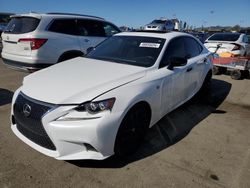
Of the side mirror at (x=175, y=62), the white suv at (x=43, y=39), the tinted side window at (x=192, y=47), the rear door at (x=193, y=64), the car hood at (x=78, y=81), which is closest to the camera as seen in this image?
the car hood at (x=78, y=81)

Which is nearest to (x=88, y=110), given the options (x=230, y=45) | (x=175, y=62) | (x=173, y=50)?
(x=175, y=62)

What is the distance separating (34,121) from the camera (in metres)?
2.79

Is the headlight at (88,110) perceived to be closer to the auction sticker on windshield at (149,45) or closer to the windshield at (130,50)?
the windshield at (130,50)

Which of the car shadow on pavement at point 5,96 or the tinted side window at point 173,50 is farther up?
the tinted side window at point 173,50

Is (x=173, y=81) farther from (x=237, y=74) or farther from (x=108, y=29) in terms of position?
(x=237, y=74)

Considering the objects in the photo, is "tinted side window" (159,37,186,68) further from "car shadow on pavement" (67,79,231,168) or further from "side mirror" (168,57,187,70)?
"car shadow on pavement" (67,79,231,168)

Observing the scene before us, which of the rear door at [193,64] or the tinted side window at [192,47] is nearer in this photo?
the rear door at [193,64]

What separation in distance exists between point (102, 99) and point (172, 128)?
6.42 ft

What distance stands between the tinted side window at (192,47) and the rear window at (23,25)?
3507mm

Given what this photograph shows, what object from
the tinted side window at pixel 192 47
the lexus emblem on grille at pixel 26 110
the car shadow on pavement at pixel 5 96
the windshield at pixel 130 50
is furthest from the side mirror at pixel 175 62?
the car shadow on pavement at pixel 5 96

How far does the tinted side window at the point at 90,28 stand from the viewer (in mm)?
6875

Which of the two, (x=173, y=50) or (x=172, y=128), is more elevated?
(x=173, y=50)

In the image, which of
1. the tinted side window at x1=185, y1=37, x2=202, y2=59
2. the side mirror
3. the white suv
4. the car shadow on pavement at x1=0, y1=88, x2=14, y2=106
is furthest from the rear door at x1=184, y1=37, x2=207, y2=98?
the car shadow on pavement at x1=0, y1=88, x2=14, y2=106

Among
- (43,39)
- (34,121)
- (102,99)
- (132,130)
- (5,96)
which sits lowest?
(5,96)
